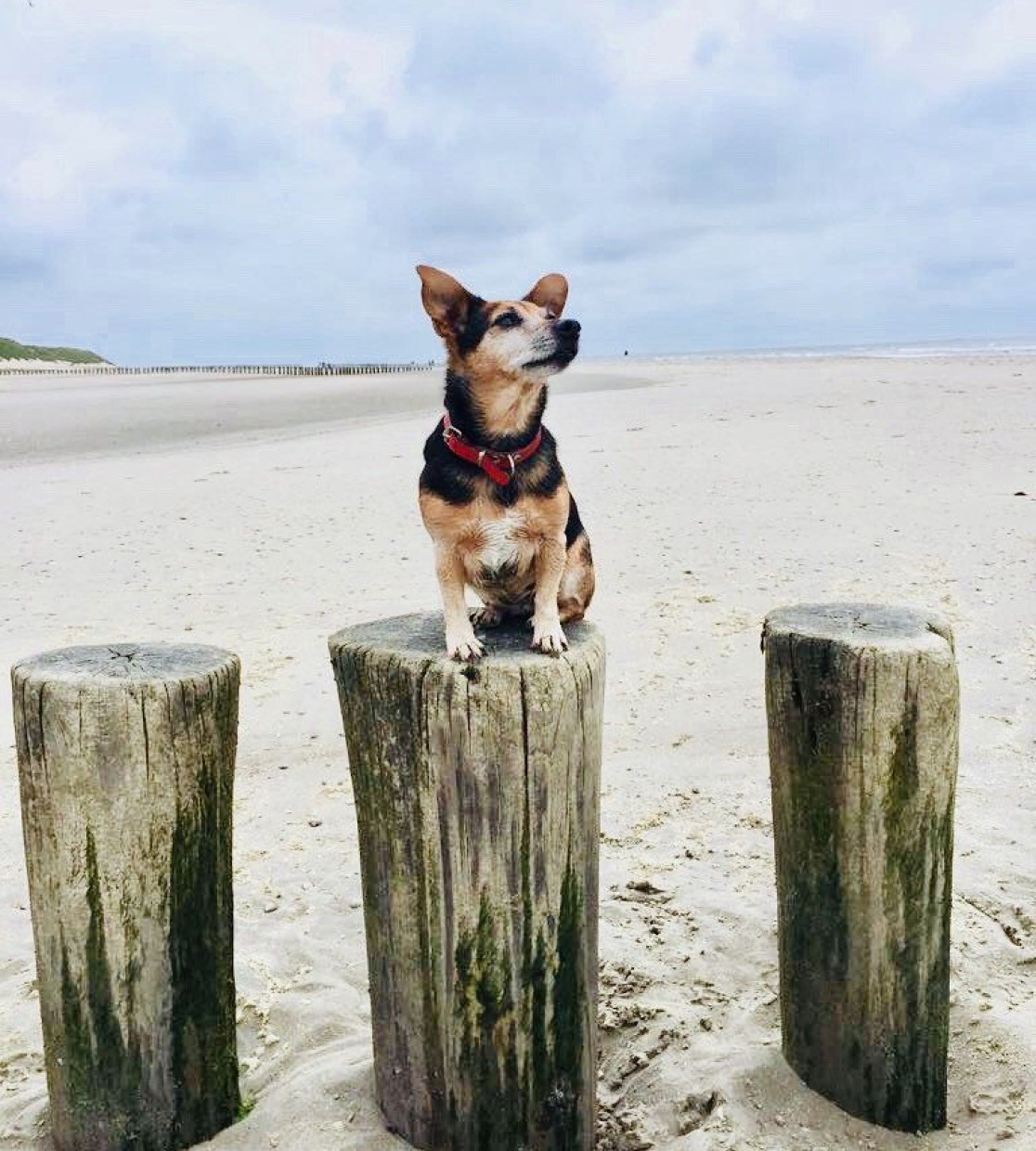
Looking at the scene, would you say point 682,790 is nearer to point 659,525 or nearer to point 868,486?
point 659,525

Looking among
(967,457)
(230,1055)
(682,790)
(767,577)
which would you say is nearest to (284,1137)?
(230,1055)

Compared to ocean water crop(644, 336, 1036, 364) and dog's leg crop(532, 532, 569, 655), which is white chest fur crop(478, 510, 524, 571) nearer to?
dog's leg crop(532, 532, 569, 655)

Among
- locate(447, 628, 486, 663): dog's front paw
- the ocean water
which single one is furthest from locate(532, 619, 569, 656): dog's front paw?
the ocean water

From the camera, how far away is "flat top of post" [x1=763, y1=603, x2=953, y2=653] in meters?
2.93

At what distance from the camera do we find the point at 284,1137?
2.97 metres

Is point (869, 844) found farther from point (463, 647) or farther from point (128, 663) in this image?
point (128, 663)

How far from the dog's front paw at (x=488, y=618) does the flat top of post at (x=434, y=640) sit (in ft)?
0.11

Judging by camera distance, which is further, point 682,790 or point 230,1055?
point 682,790

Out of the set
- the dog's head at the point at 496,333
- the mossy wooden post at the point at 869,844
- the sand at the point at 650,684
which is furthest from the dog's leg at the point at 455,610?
the sand at the point at 650,684

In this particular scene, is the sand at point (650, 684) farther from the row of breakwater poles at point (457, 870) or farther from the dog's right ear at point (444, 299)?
the dog's right ear at point (444, 299)

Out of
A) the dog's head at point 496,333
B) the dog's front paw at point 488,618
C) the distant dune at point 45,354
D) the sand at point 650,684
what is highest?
the distant dune at point 45,354

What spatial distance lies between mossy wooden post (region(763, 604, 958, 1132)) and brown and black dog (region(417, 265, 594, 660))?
738mm

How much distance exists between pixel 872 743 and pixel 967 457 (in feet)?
35.8

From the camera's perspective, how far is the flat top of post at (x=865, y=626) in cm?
293
